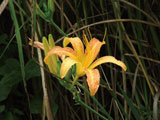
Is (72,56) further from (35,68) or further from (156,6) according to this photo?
(156,6)

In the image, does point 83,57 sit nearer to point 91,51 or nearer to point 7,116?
point 91,51

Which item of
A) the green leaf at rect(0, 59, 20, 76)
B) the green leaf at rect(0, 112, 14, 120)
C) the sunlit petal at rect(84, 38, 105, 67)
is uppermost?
the green leaf at rect(0, 59, 20, 76)

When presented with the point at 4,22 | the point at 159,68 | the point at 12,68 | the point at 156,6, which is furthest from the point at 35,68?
the point at 156,6

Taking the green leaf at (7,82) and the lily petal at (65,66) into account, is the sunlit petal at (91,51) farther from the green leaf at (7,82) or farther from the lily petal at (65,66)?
the green leaf at (7,82)

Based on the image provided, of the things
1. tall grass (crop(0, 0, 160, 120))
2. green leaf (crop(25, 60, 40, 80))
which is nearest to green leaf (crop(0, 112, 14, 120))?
tall grass (crop(0, 0, 160, 120))

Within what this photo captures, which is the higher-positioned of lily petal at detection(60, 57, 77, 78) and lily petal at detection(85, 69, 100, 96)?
lily petal at detection(60, 57, 77, 78)

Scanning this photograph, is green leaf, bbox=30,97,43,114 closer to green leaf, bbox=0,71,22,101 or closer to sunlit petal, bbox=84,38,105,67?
green leaf, bbox=0,71,22,101

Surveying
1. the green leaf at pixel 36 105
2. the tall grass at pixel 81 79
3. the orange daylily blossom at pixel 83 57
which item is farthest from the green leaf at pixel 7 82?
the orange daylily blossom at pixel 83 57

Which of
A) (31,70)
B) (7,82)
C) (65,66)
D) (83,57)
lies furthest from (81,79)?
(65,66)

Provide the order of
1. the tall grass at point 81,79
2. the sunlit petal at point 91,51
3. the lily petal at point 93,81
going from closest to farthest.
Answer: the lily petal at point 93,81 < the sunlit petal at point 91,51 < the tall grass at point 81,79

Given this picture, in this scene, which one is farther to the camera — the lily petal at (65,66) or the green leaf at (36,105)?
the green leaf at (36,105)


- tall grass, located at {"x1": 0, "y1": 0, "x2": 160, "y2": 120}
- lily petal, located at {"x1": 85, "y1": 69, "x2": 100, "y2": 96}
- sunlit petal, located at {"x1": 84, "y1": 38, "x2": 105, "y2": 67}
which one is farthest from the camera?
tall grass, located at {"x1": 0, "y1": 0, "x2": 160, "y2": 120}

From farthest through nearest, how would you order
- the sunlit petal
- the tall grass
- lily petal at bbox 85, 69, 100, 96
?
the tall grass, the sunlit petal, lily petal at bbox 85, 69, 100, 96
